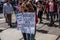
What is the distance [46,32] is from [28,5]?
3.97 meters

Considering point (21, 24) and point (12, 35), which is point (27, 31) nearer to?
point (21, 24)

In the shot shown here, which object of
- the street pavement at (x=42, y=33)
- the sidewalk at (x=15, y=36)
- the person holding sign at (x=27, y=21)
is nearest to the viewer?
the person holding sign at (x=27, y=21)

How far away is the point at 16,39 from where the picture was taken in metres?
9.93

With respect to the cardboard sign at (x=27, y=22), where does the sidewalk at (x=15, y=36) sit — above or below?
below

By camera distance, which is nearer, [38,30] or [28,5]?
[28,5]

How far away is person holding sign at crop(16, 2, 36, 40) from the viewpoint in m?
7.64

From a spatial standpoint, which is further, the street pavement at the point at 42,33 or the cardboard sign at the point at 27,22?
the street pavement at the point at 42,33

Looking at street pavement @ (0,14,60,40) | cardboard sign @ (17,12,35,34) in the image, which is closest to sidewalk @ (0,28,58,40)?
street pavement @ (0,14,60,40)

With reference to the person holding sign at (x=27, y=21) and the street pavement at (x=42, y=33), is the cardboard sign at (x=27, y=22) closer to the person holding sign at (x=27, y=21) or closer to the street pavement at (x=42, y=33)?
the person holding sign at (x=27, y=21)

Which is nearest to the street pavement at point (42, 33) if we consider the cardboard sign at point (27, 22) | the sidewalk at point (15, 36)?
the sidewalk at point (15, 36)

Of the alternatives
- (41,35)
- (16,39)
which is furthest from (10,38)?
(41,35)

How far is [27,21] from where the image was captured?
780 cm

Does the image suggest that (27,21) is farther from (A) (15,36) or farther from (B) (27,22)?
(A) (15,36)

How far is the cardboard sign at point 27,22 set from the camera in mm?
7711
